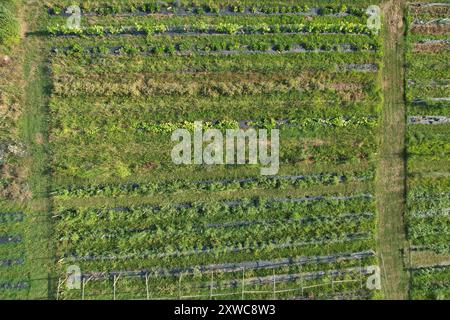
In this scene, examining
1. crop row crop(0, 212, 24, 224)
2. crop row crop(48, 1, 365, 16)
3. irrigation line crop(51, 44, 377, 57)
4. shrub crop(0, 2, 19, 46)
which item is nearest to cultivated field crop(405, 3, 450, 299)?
irrigation line crop(51, 44, 377, 57)

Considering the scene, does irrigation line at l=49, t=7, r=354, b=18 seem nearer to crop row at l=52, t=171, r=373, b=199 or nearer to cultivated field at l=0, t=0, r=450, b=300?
cultivated field at l=0, t=0, r=450, b=300

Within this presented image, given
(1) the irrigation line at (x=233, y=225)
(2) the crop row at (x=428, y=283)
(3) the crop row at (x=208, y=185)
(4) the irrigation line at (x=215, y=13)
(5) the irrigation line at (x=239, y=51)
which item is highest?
(4) the irrigation line at (x=215, y=13)

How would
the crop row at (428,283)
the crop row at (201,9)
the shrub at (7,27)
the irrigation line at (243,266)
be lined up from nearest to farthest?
1. the shrub at (7,27)
2. the irrigation line at (243,266)
3. the crop row at (428,283)
4. the crop row at (201,9)

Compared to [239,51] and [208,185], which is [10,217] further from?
[239,51]

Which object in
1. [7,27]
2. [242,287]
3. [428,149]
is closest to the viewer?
[7,27]

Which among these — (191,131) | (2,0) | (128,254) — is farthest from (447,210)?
(2,0)

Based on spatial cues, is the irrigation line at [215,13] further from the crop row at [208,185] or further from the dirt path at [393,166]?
the crop row at [208,185]

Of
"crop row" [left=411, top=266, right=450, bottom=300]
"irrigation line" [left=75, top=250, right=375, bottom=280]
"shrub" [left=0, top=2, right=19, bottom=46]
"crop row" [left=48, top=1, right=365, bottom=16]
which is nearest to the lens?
"shrub" [left=0, top=2, right=19, bottom=46]

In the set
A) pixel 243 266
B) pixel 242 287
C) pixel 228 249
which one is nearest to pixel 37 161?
pixel 228 249

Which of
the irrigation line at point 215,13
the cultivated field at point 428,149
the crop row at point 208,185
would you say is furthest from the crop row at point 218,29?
the crop row at point 208,185
